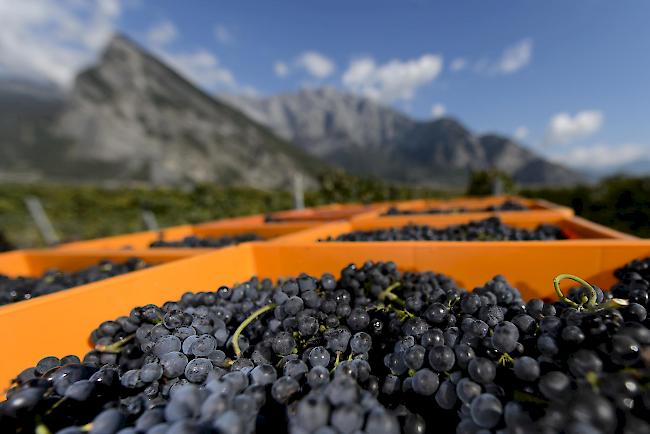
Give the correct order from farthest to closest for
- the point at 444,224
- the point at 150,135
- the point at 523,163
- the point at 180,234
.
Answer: the point at 523,163, the point at 150,135, the point at 180,234, the point at 444,224

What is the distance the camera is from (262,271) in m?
2.26

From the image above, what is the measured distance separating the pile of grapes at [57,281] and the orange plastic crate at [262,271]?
0.66m

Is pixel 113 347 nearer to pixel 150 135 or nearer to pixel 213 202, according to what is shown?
pixel 213 202

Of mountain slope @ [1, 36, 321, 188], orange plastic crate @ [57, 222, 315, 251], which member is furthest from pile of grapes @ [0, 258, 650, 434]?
mountain slope @ [1, 36, 321, 188]

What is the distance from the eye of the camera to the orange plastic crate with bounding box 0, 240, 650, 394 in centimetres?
132

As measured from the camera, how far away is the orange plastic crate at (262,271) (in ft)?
4.34

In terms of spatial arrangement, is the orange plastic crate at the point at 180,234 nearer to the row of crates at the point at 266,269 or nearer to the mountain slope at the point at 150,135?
the row of crates at the point at 266,269

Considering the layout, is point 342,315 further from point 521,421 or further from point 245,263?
point 245,263

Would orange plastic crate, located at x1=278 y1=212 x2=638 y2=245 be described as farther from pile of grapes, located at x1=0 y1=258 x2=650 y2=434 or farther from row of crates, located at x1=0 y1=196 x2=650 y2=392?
pile of grapes, located at x1=0 y1=258 x2=650 y2=434

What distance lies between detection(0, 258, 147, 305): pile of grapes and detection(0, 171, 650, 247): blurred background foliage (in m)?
9.03

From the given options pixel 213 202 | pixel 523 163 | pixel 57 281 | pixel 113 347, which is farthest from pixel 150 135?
pixel 523 163

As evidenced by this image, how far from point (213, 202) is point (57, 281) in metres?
13.8

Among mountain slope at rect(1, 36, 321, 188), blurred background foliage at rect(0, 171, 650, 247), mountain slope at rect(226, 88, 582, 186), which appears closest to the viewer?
blurred background foliage at rect(0, 171, 650, 247)

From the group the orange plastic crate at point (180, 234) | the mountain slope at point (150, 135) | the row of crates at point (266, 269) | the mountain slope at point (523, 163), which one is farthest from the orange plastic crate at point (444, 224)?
the mountain slope at point (523, 163)
